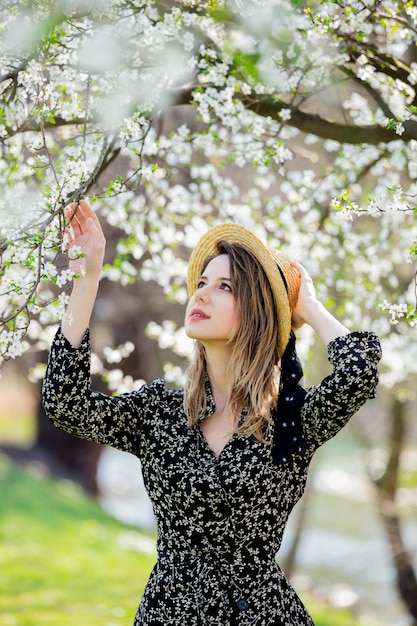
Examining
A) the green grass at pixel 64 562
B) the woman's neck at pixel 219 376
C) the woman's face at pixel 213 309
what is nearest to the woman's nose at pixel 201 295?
the woman's face at pixel 213 309

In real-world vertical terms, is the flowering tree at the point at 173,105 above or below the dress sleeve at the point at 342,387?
above

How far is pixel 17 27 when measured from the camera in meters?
2.75

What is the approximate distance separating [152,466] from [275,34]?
5.92ft

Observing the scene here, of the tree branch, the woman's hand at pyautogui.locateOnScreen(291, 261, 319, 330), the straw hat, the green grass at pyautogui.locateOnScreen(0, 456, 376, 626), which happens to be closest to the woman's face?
the straw hat

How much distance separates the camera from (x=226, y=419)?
279cm

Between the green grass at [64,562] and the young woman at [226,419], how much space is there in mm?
5009

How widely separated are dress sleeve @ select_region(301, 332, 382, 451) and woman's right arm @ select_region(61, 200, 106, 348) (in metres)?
0.76

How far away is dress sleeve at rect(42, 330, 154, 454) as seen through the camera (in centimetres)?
246

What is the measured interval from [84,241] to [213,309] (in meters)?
0.47

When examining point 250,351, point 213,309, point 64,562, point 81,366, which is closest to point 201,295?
point 213,309


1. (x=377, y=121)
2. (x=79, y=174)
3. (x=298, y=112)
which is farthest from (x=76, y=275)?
(x=377, y=121)

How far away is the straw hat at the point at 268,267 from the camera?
2797 millimetres

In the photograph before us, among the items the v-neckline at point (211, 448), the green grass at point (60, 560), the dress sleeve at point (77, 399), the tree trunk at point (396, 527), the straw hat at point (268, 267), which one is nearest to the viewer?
the dress sleeve at point (77, 399)

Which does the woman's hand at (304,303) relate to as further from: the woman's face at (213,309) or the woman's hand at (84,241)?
the woman's hand at (84,241)
